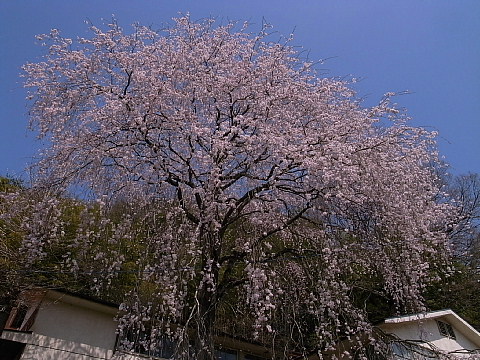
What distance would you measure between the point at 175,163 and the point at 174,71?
1.61m

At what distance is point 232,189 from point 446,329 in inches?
315

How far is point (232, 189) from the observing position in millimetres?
7156

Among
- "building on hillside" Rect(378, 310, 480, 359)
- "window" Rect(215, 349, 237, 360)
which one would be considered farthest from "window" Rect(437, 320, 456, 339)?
"window" Rect(215, 349, 237, 360)

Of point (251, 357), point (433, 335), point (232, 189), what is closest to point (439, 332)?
point (433, 335)

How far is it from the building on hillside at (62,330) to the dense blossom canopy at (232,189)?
1585mm

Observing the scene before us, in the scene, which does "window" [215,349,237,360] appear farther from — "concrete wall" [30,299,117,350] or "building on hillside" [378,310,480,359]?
"building on hillside" [378,310,480,359]

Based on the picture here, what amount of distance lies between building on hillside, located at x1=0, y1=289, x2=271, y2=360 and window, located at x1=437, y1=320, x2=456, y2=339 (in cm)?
585

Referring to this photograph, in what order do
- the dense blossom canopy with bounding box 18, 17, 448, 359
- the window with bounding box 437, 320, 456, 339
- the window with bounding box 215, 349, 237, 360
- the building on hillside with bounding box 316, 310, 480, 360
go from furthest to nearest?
the window with bounding box 437, 320, 456, 339
the window with bounding box 215, 349, 237, 360
the building on hillside with bounding box 316, 310, 480, 360
the dense blossom canopy with bounding box 18, 17, 448, 359

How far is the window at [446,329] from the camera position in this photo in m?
11.4

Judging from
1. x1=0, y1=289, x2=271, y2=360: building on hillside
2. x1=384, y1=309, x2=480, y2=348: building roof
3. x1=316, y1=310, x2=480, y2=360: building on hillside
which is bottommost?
x1=0, y1=289, x2=271, y2=360: building on hillside

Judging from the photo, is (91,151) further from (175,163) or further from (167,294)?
(167,294)

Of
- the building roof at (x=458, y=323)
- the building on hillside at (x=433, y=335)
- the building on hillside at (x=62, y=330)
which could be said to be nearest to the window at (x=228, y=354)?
the building on hillside at (x=62, y=330)

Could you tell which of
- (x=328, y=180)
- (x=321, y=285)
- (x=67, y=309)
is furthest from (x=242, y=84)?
(x=67, y=309)

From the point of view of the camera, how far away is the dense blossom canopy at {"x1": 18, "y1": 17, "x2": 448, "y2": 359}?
20.4 feet
